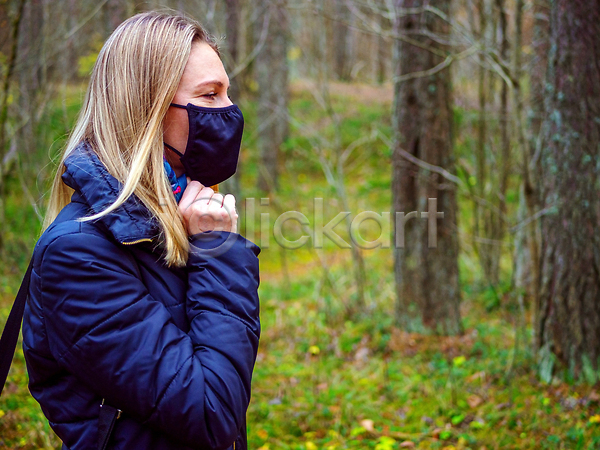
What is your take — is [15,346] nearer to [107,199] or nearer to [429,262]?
[107,199]

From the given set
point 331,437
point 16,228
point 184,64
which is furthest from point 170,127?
point 16,228

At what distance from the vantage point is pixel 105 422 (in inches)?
50.2

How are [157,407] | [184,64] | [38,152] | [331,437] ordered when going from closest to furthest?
[157,407]
[184,64]
[331,437]
[38,152]

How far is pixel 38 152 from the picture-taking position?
24.8 feet

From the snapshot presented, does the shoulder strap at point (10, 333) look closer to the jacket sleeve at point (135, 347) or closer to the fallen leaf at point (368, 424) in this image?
the jacket sleeve at point (135, 347)

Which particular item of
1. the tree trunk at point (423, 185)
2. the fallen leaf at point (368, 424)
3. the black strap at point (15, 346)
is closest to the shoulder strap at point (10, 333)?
the black strap at point (15, 346)

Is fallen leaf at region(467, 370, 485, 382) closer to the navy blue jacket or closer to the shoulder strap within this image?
the navy blue jacket

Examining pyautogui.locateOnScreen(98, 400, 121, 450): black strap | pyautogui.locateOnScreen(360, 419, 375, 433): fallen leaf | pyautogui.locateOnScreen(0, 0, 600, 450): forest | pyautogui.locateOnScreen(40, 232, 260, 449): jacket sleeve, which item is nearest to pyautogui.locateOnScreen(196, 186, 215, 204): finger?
pyautogui.locateOnScreen(40, 232, 260, 449): jacket sleeve

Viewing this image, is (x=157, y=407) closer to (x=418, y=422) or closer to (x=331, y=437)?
(x=331, y=437)

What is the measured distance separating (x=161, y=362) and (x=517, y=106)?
3.74 m

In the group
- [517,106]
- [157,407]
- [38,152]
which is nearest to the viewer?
[157,407]

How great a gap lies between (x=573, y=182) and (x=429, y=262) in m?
2.08

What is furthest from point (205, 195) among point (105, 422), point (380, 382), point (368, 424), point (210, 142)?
point (380, 382)

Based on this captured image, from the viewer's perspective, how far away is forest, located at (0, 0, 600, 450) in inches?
148
